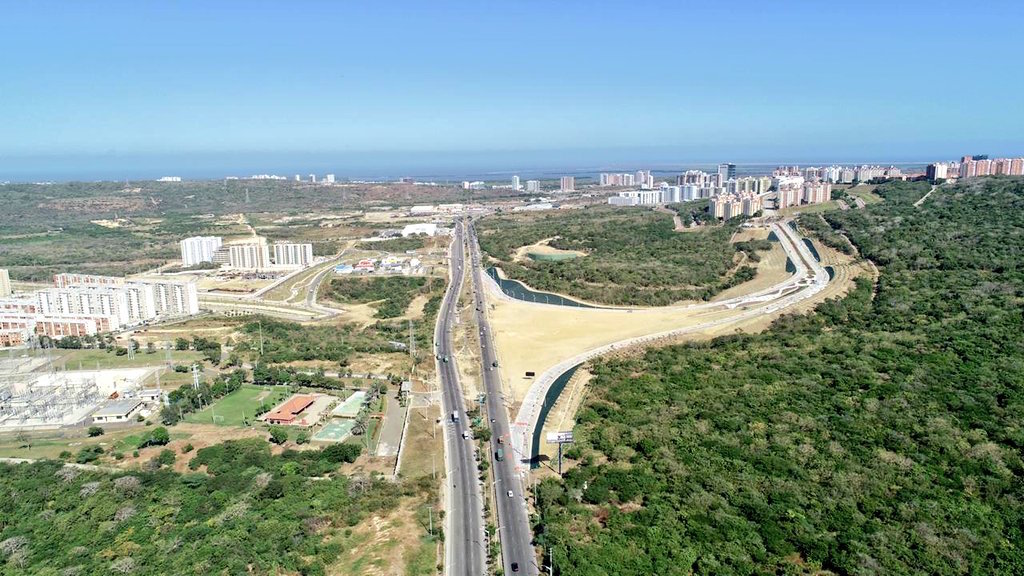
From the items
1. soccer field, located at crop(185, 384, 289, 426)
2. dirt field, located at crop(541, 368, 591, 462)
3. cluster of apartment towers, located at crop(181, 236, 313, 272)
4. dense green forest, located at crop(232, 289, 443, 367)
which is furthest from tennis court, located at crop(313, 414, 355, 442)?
cluster of apartment towers, located at crop(181, 236, 313, 272)

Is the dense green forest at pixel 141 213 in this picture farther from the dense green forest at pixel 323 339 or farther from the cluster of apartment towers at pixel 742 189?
the cluster of apartment towers at pixel 742 189

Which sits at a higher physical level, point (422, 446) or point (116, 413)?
point (116, 413)

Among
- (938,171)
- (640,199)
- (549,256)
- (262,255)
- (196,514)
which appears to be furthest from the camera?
(640,199)

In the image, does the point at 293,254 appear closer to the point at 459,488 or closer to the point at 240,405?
the point at 240,405

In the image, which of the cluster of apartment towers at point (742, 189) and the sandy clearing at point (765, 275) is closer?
the sandy clearing at point (765, 275)

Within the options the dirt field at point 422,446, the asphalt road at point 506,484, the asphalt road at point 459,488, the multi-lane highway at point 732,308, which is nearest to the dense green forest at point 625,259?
the multi-lane highway at point 732,308

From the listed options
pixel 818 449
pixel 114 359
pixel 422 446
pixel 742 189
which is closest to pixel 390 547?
pixel 422 446
